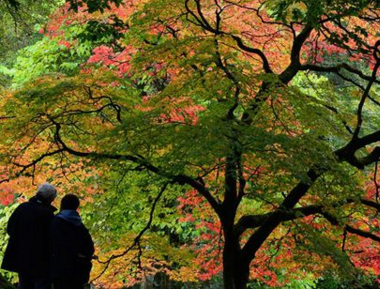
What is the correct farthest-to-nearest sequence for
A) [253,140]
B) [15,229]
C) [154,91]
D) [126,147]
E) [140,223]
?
[154,91] → [140,223] → [126,147] → [253,140] → [15,229]

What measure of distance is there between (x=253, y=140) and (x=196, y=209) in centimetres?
444

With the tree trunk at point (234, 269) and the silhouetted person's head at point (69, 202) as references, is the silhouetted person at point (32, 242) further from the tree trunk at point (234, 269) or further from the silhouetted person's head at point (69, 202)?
the tree trunk at point (234, 269)

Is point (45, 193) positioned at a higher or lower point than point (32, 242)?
higher

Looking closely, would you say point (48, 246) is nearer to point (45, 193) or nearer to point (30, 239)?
point (30, 239)

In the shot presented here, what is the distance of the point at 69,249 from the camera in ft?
13.2

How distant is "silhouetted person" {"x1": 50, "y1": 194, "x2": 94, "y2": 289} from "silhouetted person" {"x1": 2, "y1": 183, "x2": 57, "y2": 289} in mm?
137

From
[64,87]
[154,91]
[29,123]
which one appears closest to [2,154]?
[29,123]

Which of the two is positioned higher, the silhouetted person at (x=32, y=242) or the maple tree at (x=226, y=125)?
the maple tree at (x=226, y=125)

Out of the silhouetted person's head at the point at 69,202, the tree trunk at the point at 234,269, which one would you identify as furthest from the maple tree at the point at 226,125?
the silhouetted person's head at the point at 69,202

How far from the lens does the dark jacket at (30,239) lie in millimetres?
4098

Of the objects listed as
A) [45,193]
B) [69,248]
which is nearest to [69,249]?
[69,248]

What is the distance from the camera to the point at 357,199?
Answer: 19.9 feet

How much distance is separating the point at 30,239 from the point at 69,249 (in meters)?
0.35

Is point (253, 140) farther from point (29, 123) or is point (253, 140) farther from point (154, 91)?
point (154, 91)
